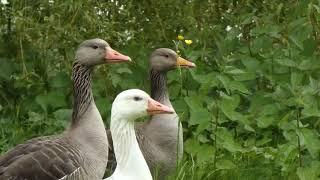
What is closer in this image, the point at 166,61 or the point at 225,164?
the point at 225,164

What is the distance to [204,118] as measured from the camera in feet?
27.6

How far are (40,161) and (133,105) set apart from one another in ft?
3.83

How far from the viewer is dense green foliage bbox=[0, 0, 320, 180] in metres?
8.41

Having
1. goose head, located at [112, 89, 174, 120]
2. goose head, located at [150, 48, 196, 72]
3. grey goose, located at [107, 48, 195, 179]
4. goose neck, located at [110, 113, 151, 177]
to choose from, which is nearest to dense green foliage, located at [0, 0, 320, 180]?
grey goose, located at [107, 48, 195, 179]

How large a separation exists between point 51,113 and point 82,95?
1523 millimetres

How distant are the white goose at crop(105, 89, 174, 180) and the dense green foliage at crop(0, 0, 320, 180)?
1.38m

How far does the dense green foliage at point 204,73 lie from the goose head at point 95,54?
2.77 feet

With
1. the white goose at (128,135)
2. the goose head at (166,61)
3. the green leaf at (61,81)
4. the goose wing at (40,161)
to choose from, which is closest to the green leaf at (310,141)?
the white goose at (128,135)

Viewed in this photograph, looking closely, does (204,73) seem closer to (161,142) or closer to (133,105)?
(161,142)

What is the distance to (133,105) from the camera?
22.9 feet

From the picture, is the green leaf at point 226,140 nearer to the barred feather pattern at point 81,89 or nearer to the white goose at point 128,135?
the barred feather pattern at point 81,89

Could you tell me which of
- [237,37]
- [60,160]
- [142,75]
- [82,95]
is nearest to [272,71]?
[237,37]

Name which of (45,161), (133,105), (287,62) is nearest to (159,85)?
(287,62)

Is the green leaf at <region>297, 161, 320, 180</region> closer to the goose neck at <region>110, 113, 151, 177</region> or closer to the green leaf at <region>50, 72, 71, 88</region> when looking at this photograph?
the goose neck at <region>110, 113, 151, 177</region>
